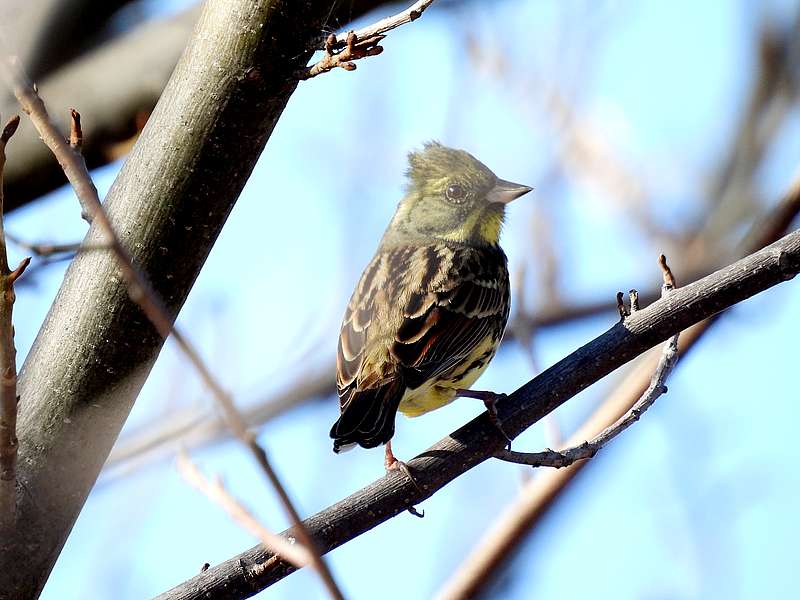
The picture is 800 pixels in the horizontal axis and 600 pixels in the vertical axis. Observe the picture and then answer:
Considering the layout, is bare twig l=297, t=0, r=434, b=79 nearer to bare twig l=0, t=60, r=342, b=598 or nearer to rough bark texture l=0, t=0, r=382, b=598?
rough bark texture l=0, t=0, r=382, b=598

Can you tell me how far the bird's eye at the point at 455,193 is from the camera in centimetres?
612

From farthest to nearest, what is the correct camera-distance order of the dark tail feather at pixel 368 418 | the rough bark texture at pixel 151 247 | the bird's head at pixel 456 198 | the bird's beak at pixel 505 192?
the bird's head at pixel 456 198 → the bird's beak at pixel 505 192 → the dark tail feather at pixel 368 418 → the rough bark texture at pixel 151 247

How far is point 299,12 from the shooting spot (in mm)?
3092

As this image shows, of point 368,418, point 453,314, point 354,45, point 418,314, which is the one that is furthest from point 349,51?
point 453,314

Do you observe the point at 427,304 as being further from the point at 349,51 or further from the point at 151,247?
the point at 349,51

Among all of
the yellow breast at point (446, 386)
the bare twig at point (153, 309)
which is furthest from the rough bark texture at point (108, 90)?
the bare twig at point (153, 309)

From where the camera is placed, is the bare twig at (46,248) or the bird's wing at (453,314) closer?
the bare twig at (46,248)

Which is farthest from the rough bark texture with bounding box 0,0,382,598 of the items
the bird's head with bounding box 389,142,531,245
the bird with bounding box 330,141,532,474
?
the bird's head with bounding box 389,142,531,245

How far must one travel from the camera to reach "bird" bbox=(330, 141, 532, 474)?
4660mm

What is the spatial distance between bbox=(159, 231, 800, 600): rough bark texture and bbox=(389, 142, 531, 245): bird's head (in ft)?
7.89

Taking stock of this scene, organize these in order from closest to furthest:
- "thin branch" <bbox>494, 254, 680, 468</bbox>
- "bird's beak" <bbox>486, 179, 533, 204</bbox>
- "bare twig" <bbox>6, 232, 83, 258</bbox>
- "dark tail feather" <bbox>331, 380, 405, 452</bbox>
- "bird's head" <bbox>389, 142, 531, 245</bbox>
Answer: "bare twig" <bbox>6, 232, 83, 258</bbox> < "thin branch" <bbox>494, 254, 680, 468</bbox> < "dark tail feather" <bbox>331, 380, 405, 452</bbox> < "bird's beak" <bbox>486, 179, 533, 204</bbox> < "bird's head" <bbox>389, 142, 531, 245</bbox>

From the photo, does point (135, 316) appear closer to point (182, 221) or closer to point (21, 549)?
point (182, 221)

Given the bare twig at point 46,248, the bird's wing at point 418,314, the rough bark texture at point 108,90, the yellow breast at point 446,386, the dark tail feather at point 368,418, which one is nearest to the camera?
the bare twig at point 46,248

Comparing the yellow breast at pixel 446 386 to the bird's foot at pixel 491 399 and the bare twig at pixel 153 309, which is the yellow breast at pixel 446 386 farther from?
the bare twig at pixel 153 309
